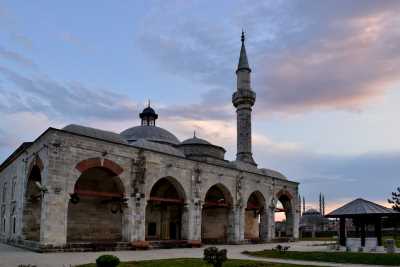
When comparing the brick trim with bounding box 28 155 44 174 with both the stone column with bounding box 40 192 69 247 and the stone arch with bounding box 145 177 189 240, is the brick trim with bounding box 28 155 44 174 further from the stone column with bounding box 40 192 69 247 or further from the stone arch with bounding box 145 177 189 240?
the stone arch with bounding box 145 177 189 240

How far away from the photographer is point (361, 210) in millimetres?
23469

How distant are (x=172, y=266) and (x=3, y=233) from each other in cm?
2062

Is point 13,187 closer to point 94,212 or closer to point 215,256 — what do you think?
point 94,212

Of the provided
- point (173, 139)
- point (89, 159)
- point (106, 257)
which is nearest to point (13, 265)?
point (106, 257)

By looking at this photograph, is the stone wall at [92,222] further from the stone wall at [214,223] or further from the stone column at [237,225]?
the stone wall at [214,223]

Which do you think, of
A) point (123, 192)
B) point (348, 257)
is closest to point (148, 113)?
point (123, 192)

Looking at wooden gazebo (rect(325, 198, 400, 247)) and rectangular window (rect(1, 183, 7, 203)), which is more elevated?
rectangular window (rect(1, 183, 7, 203))

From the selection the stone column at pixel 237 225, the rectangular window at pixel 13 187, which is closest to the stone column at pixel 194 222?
the stone column at pixel 237 225

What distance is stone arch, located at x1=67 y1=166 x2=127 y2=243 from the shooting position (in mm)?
25672

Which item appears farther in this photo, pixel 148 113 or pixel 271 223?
pixel 148 113

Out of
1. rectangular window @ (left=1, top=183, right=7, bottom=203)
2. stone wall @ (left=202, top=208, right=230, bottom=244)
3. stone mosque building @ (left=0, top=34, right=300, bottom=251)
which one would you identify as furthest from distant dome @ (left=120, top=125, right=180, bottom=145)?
rectangular window @ (left=1, top=183, right=7, bottom=203)

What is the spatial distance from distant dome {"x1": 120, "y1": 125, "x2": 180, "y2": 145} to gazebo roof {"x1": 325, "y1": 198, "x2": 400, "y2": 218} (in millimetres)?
16757

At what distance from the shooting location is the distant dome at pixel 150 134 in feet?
119

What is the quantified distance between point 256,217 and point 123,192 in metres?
19.8
